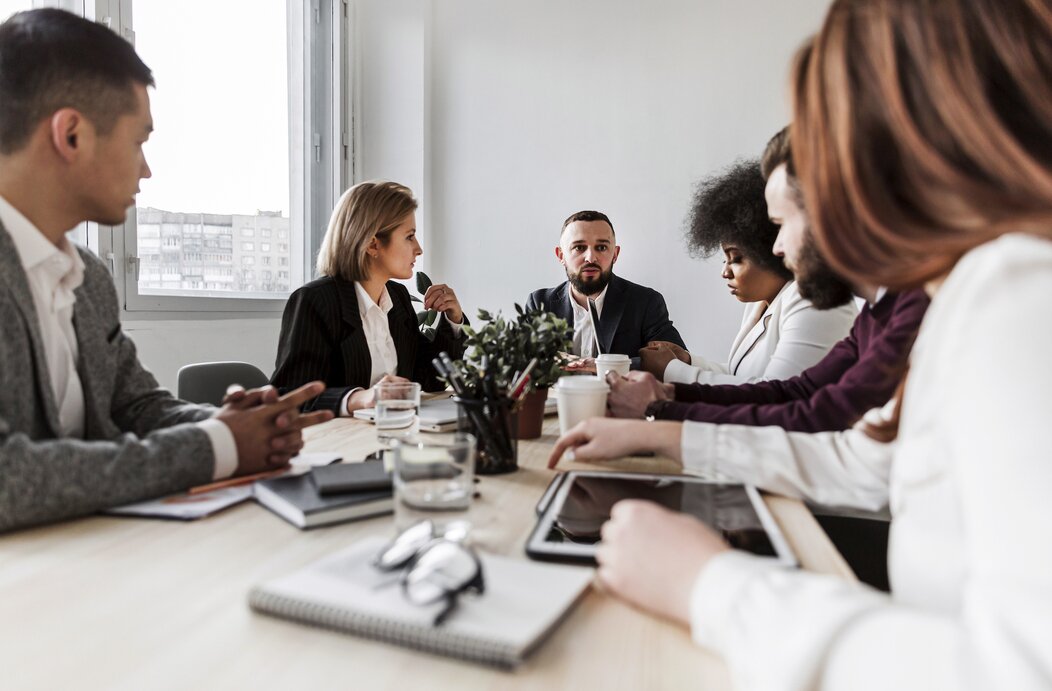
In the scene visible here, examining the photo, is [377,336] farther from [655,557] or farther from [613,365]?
[655,557]

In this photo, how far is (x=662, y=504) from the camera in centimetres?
92

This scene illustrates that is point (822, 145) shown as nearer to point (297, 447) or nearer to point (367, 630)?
point (367, 630)

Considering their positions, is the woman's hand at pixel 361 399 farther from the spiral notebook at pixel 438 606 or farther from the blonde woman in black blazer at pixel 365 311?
the spiral notebook at pixel 438 606

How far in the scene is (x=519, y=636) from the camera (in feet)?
1.74

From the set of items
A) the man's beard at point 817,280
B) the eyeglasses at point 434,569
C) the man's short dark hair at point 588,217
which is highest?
the man's short dark hair at point 588,217

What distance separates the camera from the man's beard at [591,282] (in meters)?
3.45

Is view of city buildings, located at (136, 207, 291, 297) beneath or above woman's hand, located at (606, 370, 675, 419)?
above

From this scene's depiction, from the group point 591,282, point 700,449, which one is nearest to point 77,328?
point 700,449

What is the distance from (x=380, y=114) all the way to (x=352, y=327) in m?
2.04

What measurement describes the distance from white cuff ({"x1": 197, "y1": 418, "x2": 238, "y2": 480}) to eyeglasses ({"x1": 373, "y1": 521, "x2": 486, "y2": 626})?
445mm

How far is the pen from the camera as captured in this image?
98 centimetres

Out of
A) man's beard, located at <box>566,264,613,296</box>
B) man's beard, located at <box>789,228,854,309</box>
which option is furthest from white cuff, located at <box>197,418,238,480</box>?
man's beard, located at <box>566,264,613,296</box>

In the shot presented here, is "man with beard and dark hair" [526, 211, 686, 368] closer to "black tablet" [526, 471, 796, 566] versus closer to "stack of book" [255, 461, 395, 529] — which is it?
"black tablet" [526, 471, 796, 566]

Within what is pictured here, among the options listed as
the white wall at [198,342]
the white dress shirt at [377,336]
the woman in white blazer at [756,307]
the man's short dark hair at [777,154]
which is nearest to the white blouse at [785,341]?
the woman in white blazer at [756,307]
